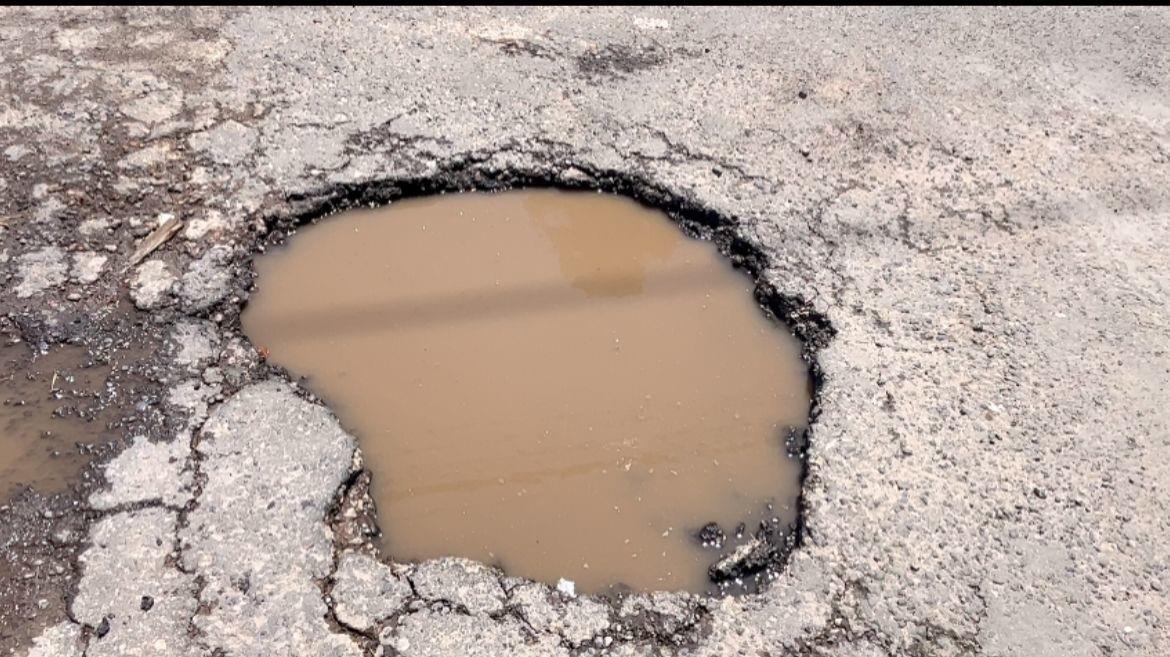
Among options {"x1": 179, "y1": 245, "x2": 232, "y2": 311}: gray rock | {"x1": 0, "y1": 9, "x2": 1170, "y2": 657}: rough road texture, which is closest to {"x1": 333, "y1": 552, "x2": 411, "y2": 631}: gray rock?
{"x1": 0, "y1": 9, "x2": 1170, "y2": 657}: rough road texture

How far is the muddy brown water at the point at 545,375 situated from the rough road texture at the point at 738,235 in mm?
136

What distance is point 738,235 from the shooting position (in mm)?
3594

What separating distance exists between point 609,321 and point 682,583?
108cm

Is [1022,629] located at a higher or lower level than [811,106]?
lower

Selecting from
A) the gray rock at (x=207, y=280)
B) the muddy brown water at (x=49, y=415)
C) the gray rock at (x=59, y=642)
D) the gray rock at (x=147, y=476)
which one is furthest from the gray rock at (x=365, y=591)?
the gray rock at (x=207, y=280)

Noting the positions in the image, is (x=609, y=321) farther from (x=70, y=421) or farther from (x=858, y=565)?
(x=70, y=421)

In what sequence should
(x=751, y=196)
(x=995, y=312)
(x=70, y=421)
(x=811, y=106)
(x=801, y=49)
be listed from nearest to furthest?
(x=70, y=421), (x=995, y=312), (x=751, y=196), (x=811, y=106), (x=801, y=49)

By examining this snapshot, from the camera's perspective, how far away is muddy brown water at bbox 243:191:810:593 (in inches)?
109

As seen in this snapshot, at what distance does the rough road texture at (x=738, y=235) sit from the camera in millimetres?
2482

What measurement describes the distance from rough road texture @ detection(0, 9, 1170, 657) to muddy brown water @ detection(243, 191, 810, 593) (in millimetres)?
136

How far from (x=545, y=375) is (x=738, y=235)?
99 centimetres

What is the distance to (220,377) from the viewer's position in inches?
117

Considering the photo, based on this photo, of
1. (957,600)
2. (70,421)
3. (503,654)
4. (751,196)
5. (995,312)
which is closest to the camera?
(503,654)

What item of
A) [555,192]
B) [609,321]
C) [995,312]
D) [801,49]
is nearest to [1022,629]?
[995,312]
